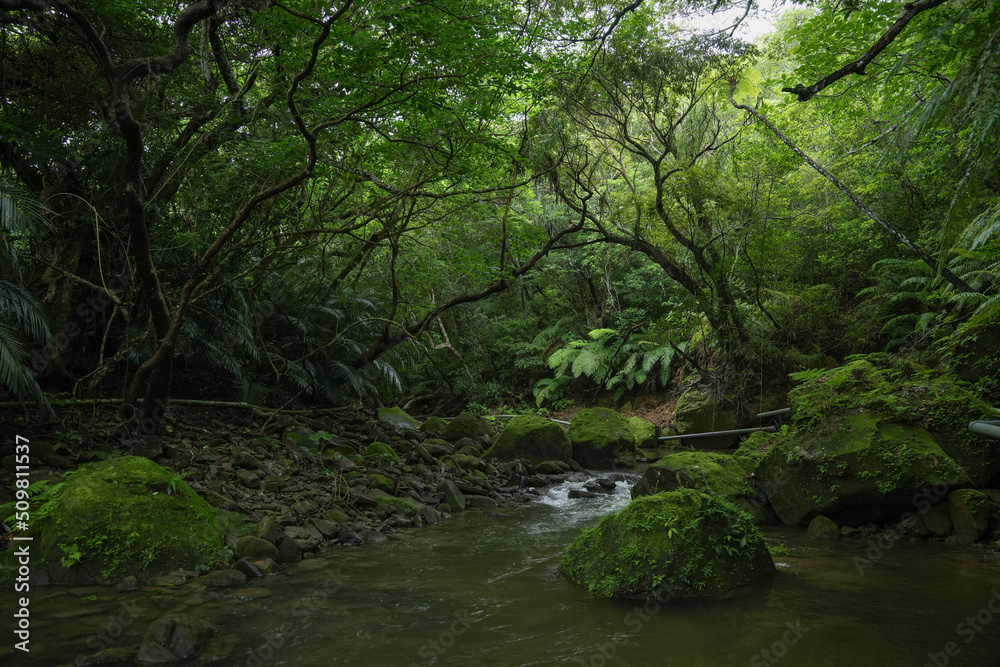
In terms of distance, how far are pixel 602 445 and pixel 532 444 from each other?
1354 millimetres

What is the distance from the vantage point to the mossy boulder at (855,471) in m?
5.20

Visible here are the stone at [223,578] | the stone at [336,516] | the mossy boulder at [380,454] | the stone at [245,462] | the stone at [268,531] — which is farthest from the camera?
the mossy boulder at [380,454]

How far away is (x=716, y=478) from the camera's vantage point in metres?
6.35

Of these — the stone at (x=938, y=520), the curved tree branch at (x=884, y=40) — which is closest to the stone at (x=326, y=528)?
the curved tree branch at (x=884, y=40)

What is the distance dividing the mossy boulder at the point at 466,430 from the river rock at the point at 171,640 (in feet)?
26.6

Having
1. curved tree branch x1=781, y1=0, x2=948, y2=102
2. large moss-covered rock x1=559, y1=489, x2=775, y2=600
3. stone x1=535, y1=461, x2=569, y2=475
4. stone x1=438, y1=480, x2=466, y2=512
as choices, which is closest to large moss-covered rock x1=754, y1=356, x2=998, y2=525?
large moss-covered rock x1=559, y1=489, x2=775, y2=600

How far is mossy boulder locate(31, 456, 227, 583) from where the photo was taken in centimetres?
433

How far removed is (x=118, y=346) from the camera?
25.1 ft

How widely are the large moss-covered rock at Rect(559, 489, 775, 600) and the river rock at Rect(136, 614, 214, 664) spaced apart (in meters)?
2.53

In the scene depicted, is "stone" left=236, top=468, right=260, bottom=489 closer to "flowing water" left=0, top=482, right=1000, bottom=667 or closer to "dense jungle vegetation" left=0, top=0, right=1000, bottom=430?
"dense jungle vegetation" left=0, top=0, right=1000, bottom=430

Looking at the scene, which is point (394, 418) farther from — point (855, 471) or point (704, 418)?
point (855, 471)

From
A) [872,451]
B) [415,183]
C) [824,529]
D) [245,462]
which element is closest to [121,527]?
[245,462]

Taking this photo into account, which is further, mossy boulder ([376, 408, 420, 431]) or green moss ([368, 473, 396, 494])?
mossy boulder ([376, 408, 420, 431])

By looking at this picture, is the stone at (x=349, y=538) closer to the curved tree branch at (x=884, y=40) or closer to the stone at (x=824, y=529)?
the stone at (x=824, y=529)
